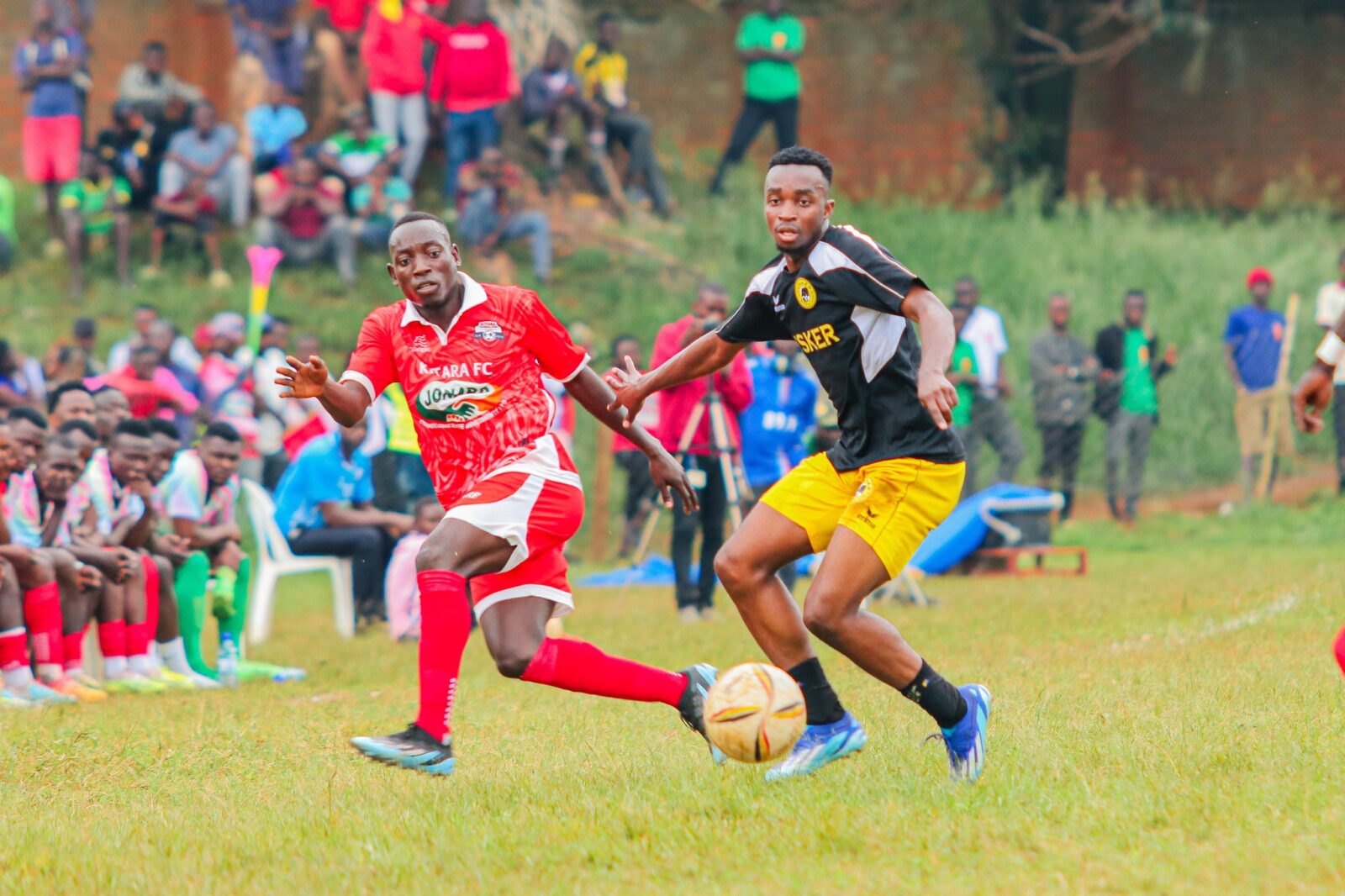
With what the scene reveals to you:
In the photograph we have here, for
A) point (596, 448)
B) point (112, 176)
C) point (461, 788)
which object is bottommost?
point (596, 448)

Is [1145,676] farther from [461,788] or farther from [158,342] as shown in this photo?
[158,342]

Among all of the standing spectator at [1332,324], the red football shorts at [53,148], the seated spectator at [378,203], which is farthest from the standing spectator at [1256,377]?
the red football shorts at [53,148]

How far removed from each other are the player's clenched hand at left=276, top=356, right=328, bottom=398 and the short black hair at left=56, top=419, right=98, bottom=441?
408 centimetres

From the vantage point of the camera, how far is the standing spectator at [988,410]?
663 inches

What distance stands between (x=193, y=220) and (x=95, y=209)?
109cm

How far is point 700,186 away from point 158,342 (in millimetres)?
10600

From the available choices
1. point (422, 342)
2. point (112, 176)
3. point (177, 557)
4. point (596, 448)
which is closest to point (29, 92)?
point (112, 176)

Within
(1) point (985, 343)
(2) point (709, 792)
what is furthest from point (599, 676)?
(1) point (985, 343)

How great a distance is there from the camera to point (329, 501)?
1266 cm

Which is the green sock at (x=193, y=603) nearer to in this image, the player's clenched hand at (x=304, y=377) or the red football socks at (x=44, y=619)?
the red football socks at (x=44, y=619)

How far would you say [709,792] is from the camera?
231 inches

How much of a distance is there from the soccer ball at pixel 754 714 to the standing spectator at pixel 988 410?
36.2 ft

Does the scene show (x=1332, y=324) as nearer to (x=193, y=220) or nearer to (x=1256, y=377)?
(x=1256, y=377)

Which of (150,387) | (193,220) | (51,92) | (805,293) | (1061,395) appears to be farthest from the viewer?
(193,220)
